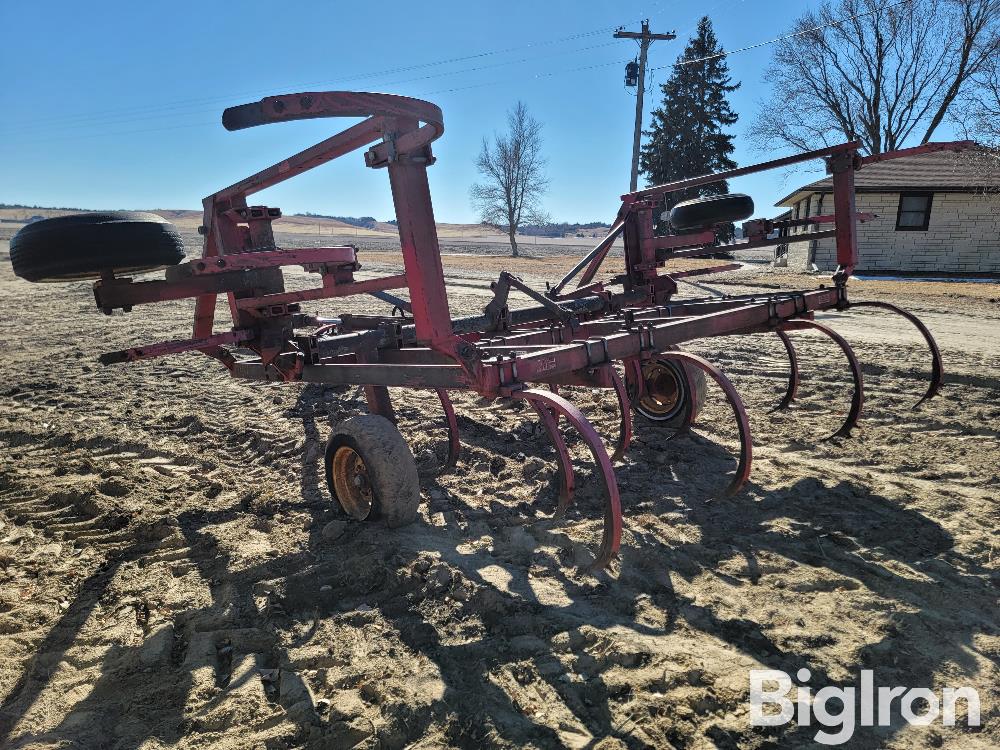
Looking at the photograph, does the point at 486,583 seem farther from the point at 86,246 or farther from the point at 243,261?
the point at 86,246

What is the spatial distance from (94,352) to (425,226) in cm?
735

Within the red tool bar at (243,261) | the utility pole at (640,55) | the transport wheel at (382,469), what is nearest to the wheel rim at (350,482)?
the transport wheel at (382,469)

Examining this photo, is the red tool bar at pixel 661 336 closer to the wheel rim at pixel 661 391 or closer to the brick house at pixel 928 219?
the wheel rim at pixel 661 391

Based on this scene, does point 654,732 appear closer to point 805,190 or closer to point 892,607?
point 892,607

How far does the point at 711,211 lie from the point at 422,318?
3.31 m

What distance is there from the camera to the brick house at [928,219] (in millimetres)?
20844

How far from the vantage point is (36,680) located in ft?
8.43

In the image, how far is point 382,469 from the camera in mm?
3627

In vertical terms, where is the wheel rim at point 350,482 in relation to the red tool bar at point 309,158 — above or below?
below

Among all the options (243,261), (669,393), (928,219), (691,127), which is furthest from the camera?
(691,127)

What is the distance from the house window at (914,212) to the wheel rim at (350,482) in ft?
77.0

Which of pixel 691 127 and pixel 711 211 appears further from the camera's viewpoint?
pixel 691 127

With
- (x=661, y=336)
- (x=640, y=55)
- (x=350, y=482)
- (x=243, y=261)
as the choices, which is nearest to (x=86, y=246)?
(x=243, y=261)

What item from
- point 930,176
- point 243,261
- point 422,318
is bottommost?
point 422,318
